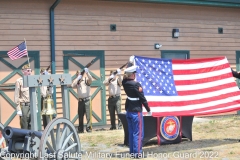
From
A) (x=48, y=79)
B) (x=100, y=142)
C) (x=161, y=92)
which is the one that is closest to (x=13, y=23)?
(x=100, y=142)

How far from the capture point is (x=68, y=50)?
13844mm

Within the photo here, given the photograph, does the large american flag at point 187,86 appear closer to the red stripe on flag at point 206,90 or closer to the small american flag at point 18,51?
the red stripe on flag at point 206,90

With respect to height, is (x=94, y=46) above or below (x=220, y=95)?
above

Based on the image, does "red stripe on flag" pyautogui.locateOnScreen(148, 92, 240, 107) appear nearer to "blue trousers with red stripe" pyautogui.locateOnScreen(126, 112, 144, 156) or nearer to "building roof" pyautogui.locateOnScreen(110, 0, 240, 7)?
"blue trousers with red stripe" pyautogui.locateOnScreen(126, 112, 144, 156)

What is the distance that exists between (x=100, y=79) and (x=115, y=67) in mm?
594

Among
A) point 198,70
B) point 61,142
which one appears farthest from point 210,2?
point 61,142

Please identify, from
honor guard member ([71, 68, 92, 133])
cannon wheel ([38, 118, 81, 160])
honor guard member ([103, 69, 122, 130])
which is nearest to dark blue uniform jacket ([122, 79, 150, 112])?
cannon wheel ([38, 118, 81, 160])

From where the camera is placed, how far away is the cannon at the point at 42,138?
6.93 m

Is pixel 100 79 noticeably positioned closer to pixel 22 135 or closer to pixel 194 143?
pixel 194 143

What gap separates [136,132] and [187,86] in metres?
1.85

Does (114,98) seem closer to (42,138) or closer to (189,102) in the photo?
(189,102)

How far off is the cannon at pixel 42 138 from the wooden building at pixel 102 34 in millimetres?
5824

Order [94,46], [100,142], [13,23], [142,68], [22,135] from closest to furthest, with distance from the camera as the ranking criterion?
[22,135]
[142,68]
[100,142]
[13,23]
[94,46]

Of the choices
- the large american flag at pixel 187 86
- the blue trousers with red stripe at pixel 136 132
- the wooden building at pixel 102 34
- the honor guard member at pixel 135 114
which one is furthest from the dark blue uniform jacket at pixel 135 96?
the wooden building at pixel 102 34
